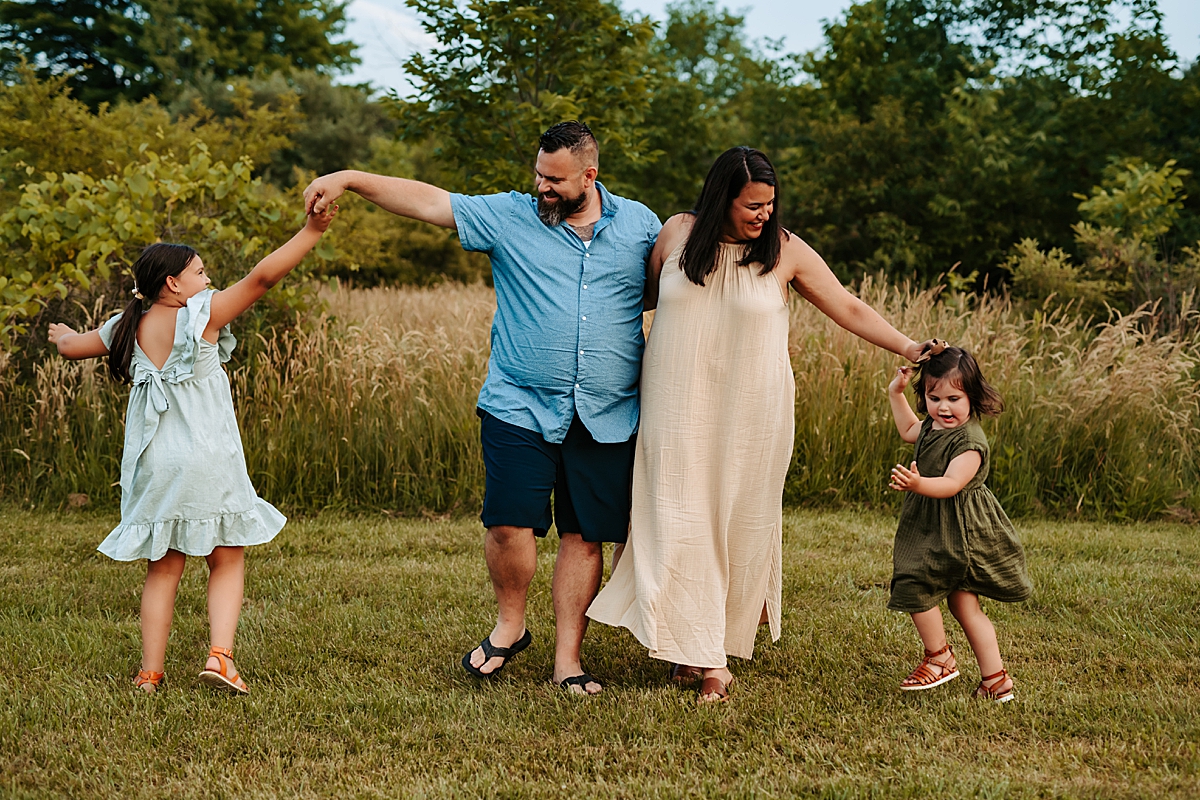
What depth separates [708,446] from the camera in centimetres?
365

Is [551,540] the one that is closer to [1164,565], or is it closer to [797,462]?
[797,462]

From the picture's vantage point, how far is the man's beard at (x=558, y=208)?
3.65 meters

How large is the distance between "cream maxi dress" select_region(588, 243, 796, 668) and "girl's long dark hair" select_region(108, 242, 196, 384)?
1700 millimetres

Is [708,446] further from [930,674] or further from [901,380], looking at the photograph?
[930,674]

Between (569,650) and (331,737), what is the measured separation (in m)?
0.90

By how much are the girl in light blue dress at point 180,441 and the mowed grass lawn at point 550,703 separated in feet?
1.01

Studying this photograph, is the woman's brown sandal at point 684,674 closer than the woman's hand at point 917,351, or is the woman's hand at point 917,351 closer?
the woman's hand at point 917,351

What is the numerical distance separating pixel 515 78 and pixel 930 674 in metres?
6.94

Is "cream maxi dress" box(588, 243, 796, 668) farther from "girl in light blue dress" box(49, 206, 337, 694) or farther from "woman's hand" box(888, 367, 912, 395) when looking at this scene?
"girl in light blue dress" box(49, 206, 337, 694)

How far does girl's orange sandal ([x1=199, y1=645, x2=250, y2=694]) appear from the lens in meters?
3.54

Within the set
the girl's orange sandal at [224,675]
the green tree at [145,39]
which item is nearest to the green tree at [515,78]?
the girl's orange sandal at [224,675]

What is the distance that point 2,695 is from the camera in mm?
3521

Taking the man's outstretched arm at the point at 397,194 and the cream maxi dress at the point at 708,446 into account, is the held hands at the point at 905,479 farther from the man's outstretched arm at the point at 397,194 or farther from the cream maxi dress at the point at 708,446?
the man's outstretched arm at the point at 397,194

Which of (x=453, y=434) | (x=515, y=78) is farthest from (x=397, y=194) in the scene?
(x=515, y=78)
